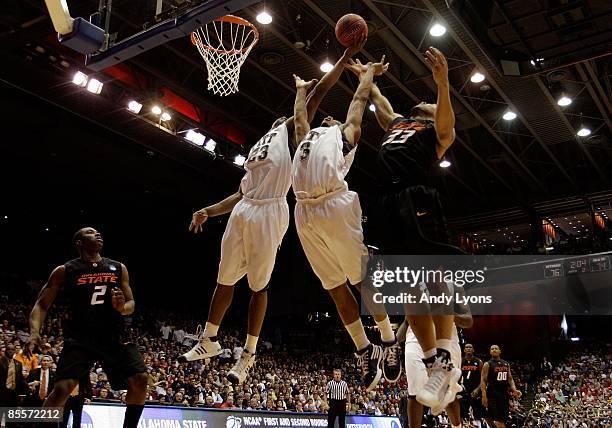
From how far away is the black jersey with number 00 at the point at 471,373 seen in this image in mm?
10672

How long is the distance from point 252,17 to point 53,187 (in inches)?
386

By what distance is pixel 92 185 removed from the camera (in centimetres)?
1894

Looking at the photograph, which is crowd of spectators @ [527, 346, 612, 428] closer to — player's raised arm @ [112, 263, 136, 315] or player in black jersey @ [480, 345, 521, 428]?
player in black jersey @ [480, 345, 521, 428]

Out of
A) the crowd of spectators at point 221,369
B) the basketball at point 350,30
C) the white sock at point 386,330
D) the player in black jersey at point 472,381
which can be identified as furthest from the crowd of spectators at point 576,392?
the basketball at point 350,30

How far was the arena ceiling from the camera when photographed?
9.78 m

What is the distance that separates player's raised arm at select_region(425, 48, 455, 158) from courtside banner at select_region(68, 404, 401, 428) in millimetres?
6809

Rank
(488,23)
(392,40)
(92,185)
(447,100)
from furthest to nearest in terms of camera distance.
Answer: (92,185)
(392,40)
(488,23)
(447,100)

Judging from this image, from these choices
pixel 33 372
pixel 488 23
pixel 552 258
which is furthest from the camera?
pixel 552 258

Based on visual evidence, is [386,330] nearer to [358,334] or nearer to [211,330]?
[358,334]

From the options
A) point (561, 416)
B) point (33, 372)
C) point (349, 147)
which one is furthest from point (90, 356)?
point (561, 416)

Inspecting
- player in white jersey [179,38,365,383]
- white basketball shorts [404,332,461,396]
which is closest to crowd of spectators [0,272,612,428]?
white basketball shorts [404,332,461,396]

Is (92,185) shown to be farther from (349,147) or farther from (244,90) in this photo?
(349,147)

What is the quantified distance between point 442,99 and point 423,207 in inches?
29.8

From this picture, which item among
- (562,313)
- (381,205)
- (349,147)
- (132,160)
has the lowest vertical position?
(381,205)
